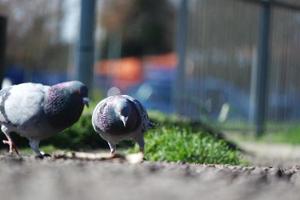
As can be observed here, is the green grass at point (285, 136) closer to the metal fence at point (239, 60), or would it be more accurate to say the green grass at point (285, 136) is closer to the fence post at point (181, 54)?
the metal fence at point (239, 60)

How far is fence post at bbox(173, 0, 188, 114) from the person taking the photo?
16141 millimetres

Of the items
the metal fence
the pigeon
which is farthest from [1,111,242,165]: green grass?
the metal fence

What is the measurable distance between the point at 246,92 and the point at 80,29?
5718 mm

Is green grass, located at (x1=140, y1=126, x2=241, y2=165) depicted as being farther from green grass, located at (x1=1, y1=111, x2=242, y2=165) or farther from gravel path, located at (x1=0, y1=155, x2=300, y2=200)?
gravel path, located at (x1=0, y1=155, x2=300, y2=200)

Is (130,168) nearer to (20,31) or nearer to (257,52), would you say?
(257,52)

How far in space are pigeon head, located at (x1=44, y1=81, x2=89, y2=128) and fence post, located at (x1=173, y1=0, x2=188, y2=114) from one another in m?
10.5

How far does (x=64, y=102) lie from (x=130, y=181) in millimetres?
1422

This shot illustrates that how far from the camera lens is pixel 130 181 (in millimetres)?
4145

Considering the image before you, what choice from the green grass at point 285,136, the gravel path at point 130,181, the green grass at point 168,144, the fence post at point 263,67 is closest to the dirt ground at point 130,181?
the gravel path at point 130,181

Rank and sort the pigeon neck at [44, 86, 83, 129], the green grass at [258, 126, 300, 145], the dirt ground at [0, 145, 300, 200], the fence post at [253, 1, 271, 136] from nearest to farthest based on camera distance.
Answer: the dirt ground at [0, 145, 300, 200], the pigeon neck at [44, 86, 83, 129], the green grass at [258, 126, 300, 145], the fence post at [253, 1, 271, 136]

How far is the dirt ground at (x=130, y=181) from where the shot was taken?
393cm

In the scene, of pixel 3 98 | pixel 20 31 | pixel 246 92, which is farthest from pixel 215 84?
pixel 20 31

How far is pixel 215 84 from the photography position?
17.2 meters

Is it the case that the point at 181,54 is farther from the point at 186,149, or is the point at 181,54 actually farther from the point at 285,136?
the point at 186,149
